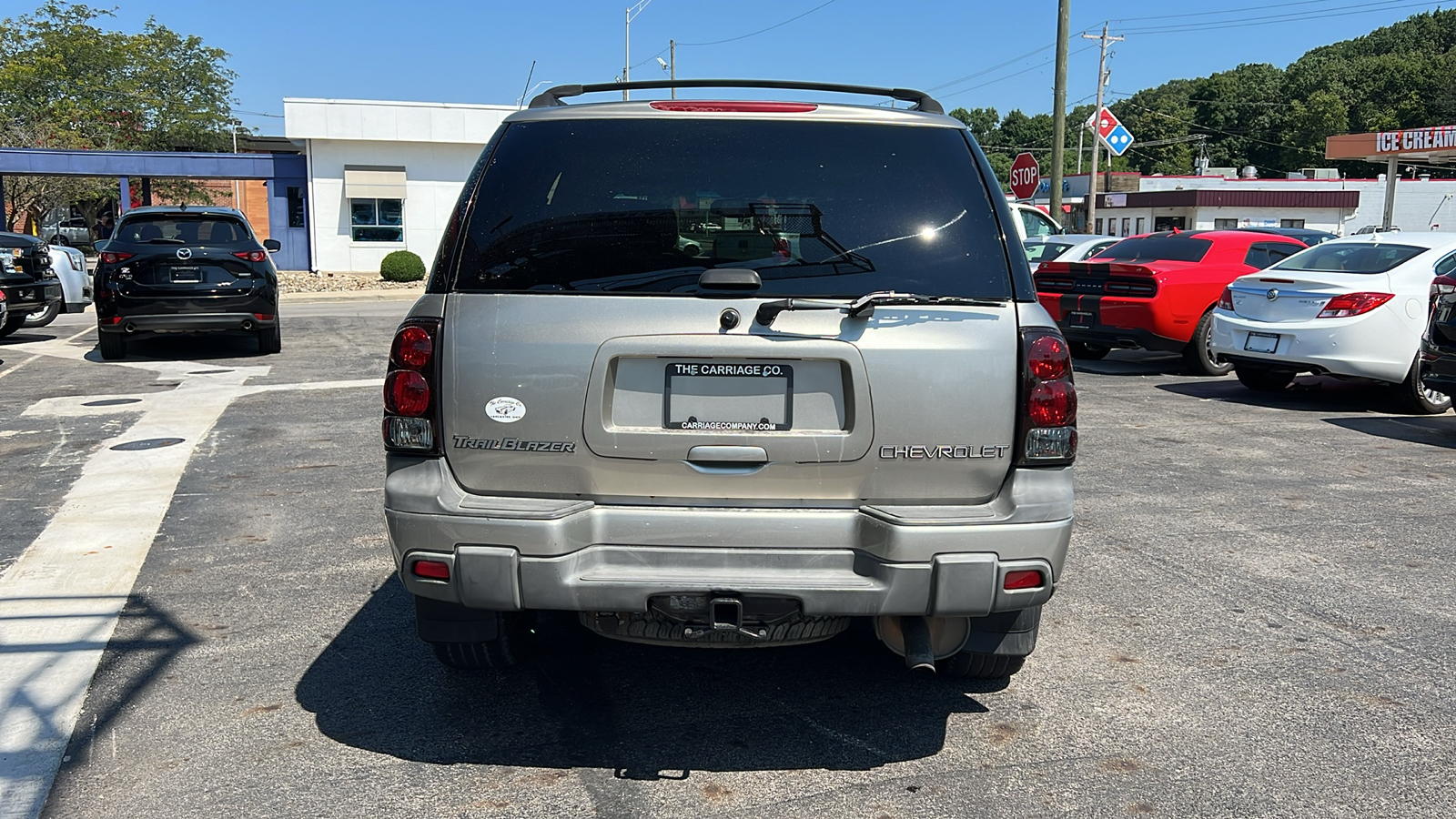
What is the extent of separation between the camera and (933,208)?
360 cm

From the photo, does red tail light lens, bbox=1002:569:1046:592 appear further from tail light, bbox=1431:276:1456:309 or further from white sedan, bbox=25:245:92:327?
white sedan, bbox=25:245:92:327

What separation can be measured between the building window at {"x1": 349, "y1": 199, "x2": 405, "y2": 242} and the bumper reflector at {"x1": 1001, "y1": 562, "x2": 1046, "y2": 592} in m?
38.9

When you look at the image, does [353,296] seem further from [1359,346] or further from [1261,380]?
[1359,346]

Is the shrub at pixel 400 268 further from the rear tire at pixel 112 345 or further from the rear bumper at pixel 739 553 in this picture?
the rear bumper at pixel 739 553

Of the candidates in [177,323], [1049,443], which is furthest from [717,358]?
[177,323]

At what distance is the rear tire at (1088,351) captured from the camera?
14750mm

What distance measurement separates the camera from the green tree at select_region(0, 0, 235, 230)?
51906mm

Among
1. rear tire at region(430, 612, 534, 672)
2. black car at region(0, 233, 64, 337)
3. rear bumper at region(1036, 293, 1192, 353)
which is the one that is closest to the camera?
rear tire at region(430, 612, 534, 672)

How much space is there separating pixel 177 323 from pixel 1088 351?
1028 centimetres

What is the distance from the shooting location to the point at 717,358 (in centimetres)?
340

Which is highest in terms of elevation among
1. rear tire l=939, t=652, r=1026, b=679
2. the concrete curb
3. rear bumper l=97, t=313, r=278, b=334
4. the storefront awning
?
the storefront awning

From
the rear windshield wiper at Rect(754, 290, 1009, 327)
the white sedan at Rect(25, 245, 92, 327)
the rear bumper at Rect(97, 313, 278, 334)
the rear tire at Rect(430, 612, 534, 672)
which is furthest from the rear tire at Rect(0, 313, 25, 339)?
the rear windshield wiper at Rect(754, 290, 1009, 327)

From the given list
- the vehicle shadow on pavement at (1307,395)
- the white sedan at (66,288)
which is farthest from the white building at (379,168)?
the vehicle shadow on pavement at (1307,395)

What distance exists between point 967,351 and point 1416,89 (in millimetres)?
129310
